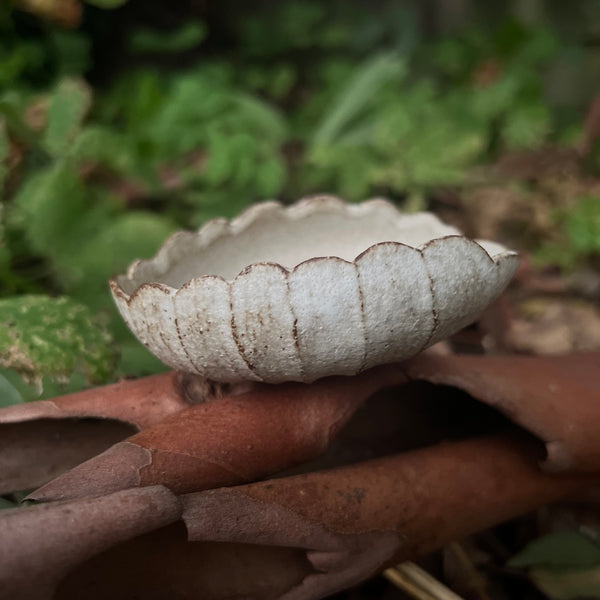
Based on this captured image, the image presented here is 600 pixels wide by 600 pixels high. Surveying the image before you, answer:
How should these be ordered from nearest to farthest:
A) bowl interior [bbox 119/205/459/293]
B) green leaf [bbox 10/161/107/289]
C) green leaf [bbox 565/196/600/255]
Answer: bowl interior [bbox 119/205/459/293] → green leaf [bbox 10/161/107/289] → green leaf [bbox 565/196/600/255]

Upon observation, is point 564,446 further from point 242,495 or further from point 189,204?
point 189,204

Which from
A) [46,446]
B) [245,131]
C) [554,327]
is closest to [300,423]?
[46,446]

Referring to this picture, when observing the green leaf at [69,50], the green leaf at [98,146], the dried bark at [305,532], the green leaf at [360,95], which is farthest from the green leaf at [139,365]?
the green leaf at [69,50]

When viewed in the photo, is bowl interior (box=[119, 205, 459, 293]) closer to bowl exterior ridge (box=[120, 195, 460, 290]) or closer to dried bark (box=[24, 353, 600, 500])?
bowl exterior ridge (box=[120, 195, 460, 290])

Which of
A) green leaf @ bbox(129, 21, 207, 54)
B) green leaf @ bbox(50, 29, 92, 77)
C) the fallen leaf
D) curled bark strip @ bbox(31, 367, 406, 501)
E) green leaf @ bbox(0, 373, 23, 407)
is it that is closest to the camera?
curled bark strip @ bbox(31, 367, 406, 501)

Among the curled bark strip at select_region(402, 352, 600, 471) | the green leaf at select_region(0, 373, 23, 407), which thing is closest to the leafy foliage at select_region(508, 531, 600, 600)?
the curled bark strip at select_region(402, 352, 600, 471)

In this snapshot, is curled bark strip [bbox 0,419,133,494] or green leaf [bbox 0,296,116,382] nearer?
curled bark strip [bbox 0,419,133,494]
